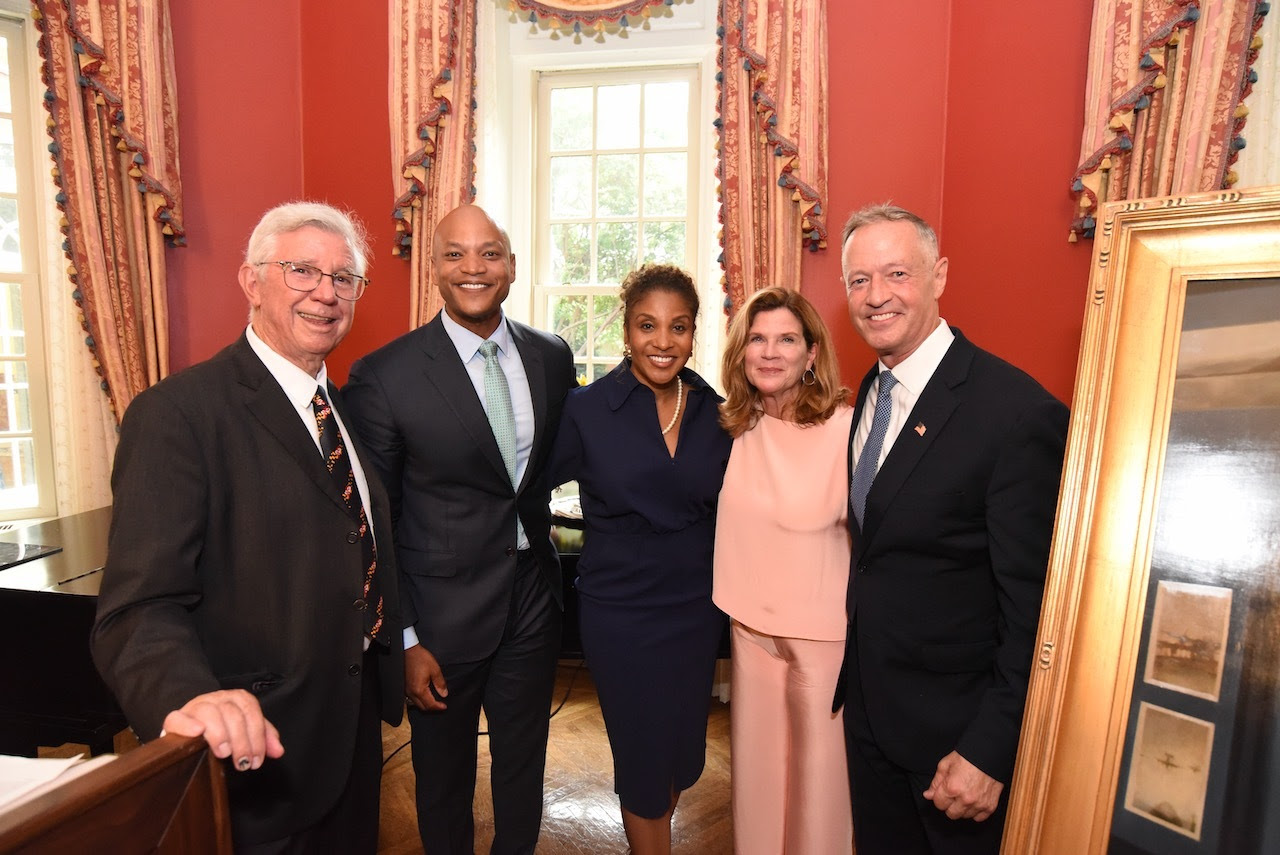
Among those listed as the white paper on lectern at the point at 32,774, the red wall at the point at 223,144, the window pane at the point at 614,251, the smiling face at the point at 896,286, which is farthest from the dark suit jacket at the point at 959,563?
Answer: the red wall at the point at 223,144

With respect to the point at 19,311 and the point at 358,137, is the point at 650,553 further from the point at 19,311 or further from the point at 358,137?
the point at 19,311

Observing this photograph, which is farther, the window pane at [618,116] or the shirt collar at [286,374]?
the window pane at [618,116]

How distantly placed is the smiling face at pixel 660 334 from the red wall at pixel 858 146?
5.40 ft

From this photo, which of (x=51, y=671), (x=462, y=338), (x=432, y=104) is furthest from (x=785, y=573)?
(x=432, y=104)

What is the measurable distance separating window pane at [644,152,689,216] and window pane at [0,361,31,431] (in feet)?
10.5

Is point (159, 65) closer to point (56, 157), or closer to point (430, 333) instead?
point (56, 157)

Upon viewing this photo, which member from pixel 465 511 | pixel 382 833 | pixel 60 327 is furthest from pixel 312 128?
pixel 382 833

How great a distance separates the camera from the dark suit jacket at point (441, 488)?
6.45ft

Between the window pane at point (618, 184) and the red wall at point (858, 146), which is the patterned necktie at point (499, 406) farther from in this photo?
the window pane at point (618, 184)

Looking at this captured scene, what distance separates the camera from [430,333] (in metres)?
2.07

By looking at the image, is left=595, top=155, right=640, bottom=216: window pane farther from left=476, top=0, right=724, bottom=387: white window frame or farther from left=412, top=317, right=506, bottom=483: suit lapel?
left=412, top=317, right=506, bottom=483: suit lapel

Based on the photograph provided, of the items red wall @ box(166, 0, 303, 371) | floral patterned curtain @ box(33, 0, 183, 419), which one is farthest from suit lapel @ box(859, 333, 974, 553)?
red wall @ box(166, 0, 303, 371)

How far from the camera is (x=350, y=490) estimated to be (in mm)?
1502

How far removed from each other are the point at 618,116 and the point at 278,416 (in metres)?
3.24
